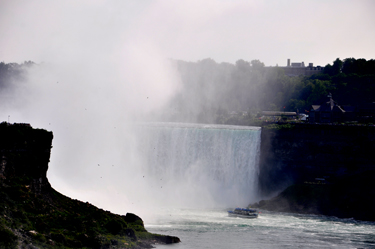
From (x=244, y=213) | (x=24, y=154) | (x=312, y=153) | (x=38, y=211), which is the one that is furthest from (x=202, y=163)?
(x=38, y=211)

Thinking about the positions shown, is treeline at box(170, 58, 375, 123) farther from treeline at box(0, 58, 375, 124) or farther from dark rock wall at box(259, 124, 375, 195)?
dark rock wall at box(259, 124, 375, 195)

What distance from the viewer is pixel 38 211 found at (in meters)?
37.8

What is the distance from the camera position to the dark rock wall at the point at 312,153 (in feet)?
241

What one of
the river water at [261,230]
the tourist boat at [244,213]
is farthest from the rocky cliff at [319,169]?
the tourist boat at [244,213]

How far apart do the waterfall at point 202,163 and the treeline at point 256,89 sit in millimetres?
32494

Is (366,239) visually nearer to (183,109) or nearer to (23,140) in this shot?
(23,140)

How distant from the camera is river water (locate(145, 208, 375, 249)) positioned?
49.7m

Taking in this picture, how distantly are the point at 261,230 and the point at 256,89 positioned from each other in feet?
318

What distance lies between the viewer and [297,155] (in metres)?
77.5

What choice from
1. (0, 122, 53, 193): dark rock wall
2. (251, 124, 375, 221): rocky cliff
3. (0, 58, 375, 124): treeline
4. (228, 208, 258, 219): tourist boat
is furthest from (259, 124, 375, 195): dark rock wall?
(0, 122, 53, 193): dark rock wall

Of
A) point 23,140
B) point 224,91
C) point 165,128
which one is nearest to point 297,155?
point 165,128

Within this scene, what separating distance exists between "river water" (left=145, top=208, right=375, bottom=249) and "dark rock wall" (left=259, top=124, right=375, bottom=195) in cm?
965

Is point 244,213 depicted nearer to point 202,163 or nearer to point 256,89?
point 202,163

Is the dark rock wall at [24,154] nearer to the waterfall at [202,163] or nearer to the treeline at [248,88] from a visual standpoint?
the waterfall at [202,163]
